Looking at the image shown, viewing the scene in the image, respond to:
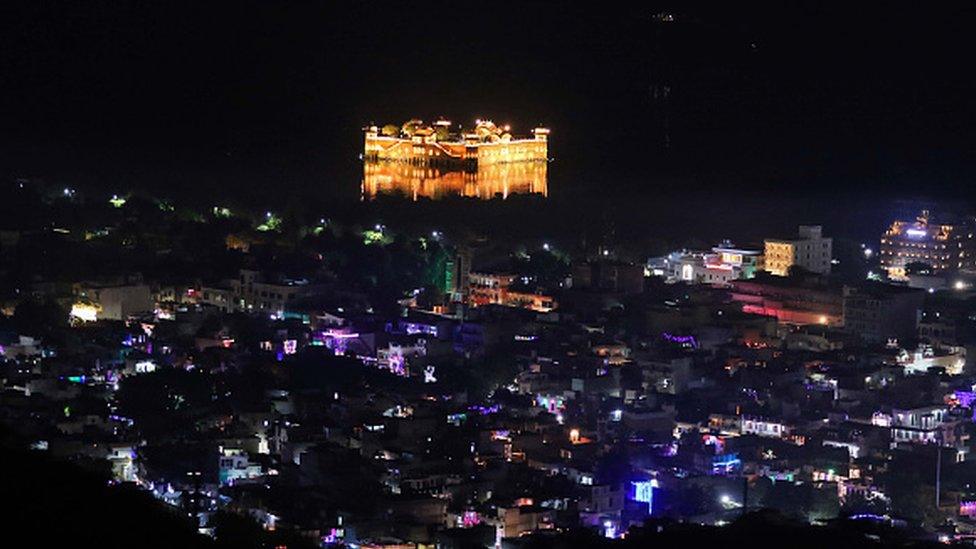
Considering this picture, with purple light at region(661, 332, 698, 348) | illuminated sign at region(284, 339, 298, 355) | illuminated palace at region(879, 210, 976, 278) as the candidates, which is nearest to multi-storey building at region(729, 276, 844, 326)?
purple light at region(661, 332, 698, 348)

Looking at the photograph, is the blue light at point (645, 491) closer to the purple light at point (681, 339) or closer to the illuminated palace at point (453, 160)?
the purple light at point (681, 339)

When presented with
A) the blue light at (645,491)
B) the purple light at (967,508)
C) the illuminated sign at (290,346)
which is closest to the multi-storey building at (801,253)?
the illuminated sign at (290,346)

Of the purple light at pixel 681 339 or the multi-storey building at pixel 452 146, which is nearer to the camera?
the purple light at pixel 681 339

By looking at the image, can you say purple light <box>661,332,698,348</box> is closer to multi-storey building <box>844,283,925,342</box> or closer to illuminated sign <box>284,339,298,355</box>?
multi-storey building <box>844,283,925,342</box>

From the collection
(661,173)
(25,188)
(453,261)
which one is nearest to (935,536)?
(453,261)

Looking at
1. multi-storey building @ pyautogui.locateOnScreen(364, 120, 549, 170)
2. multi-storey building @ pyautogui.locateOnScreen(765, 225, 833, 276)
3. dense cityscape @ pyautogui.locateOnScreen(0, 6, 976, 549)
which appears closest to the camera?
dense cityscape @ pyautogui.locateOnScreen(0, 6, 976, 549)
